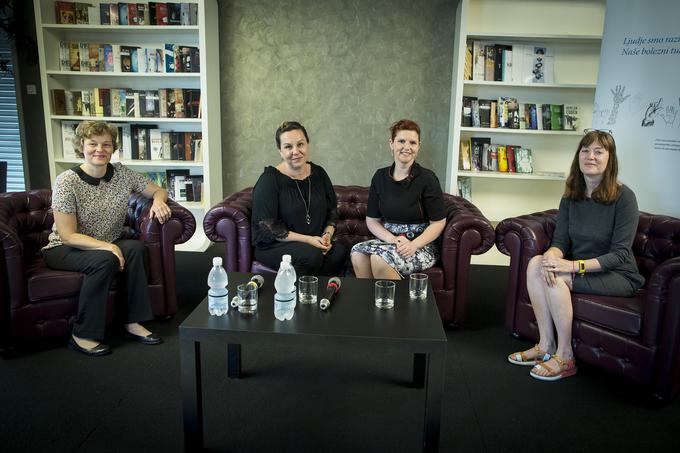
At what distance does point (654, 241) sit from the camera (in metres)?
2.85

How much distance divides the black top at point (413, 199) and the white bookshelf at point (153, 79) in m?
2.10

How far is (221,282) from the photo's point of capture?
2104mm

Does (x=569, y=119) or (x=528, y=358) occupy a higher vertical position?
(x=569, y=119)

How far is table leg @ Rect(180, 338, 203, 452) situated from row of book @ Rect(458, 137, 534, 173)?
3.29 meters

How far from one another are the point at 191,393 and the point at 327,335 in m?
0.56

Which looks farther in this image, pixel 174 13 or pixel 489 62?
pixel 174 13

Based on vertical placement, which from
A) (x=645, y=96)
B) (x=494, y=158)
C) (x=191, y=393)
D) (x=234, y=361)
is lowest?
(x=234, y=361)

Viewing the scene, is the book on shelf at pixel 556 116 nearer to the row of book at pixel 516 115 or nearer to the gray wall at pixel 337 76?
the row of book at pixel 516 115

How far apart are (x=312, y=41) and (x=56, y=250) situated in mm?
2947

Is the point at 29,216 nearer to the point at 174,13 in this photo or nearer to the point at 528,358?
the point at 174,13

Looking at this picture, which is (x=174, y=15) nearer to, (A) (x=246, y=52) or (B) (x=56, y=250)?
(A) (x=246, y=52)

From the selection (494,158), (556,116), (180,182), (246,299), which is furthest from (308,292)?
(556,116)

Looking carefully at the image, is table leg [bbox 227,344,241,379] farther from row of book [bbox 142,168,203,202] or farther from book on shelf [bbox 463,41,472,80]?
book on shelf [bbox 463,41,472,80]

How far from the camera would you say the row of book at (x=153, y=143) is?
4.77 m
